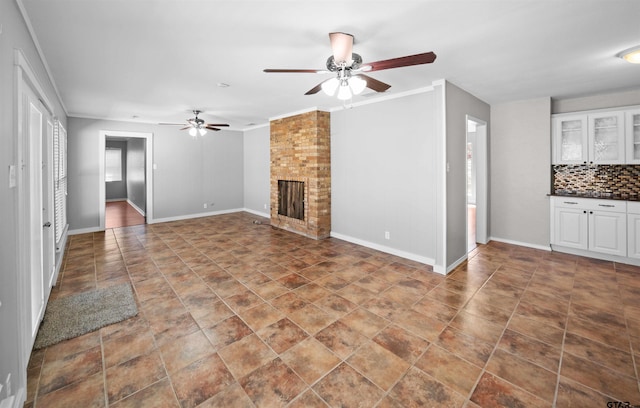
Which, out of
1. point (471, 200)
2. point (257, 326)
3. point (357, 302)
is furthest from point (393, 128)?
point (471, 200)

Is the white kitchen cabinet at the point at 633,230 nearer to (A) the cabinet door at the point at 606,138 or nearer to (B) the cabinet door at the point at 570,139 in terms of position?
(A) the cabinet door at the point at 606,138

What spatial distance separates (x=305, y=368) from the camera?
6.53ft

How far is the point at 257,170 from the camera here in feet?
26.0

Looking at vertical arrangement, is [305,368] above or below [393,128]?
below

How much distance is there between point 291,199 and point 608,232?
5.28 m

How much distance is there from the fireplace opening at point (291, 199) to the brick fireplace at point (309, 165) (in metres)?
0.04

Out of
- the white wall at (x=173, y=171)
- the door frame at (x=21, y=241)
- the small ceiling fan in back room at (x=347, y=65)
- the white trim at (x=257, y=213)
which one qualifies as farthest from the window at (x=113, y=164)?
the small ceiling fan in back room at (x=347, y=65)

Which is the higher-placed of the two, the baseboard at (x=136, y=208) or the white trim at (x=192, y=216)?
the baseboard at (x=136, y=208)

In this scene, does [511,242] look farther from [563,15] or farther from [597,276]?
[563,15]

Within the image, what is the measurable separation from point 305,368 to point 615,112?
5.57m

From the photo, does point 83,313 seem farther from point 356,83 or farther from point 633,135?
point 633,135

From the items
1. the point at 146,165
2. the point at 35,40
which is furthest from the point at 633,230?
the point at 146,165

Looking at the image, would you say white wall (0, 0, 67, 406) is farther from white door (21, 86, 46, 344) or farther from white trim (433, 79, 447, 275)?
white trim (433, 79, 447, 275)

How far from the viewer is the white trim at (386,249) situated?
4117 millimetres
